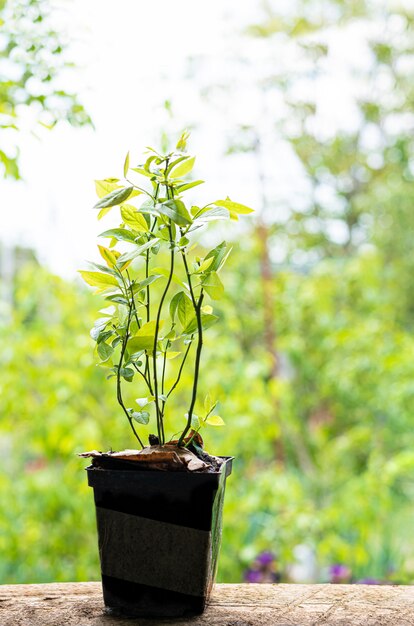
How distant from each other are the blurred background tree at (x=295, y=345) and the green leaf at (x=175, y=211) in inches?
47.0

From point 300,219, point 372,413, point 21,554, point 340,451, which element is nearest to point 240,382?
point 21,554

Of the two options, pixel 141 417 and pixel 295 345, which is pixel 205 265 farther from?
pixel 295 345

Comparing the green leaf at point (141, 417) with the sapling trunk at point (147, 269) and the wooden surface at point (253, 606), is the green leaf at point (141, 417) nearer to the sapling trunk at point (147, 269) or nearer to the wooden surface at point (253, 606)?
the sapling trunk at point (147, 269)

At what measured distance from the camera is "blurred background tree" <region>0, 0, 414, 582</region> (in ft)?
6.68

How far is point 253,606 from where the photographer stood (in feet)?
2.67

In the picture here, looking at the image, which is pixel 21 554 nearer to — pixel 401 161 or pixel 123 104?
pixel 123 104

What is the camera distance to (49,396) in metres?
1.94

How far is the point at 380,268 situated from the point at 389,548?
3.92 ft

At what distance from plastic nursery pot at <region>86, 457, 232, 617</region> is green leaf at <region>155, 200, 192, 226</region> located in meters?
0.25

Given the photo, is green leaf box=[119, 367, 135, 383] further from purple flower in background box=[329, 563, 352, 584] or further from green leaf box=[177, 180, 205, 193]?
purple flower in background box=[329, 563, 352, 584]

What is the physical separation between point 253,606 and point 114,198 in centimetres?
47

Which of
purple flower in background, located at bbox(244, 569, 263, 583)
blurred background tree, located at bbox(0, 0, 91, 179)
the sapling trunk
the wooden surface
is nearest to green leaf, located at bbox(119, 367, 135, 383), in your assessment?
the sapling trunk

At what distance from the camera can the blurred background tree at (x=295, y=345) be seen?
204 cm

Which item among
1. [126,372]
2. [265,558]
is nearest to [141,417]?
[126,372]
